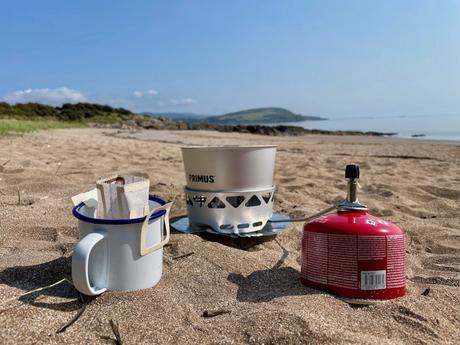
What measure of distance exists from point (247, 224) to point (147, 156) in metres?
4.32

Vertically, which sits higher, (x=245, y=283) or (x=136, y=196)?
(x=136, y=196)

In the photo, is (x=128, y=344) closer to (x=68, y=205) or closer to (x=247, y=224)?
(x=247, y=224)

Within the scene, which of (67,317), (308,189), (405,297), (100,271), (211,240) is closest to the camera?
(67,317)

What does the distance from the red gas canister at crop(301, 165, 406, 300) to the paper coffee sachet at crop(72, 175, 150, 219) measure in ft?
2.31

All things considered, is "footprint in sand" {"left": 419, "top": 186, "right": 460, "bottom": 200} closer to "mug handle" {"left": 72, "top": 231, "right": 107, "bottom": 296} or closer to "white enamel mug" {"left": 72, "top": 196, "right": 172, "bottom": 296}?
"white enamel mug" {"left": 72, "top": 196, "right": 172, "bottom": 296}

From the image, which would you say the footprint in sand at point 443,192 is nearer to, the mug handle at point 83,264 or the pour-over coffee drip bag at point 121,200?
the pour-over coffee drip bag at point 121,200

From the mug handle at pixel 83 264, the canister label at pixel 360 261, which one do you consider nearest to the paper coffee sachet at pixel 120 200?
the mug handle at pixel 83 264

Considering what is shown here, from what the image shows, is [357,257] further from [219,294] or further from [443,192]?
[443,192]

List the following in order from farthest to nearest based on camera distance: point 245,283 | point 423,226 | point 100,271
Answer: point 423,226
point 245,283
point 100,271

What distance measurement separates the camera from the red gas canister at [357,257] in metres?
1.67

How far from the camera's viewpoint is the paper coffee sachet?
5.69ft

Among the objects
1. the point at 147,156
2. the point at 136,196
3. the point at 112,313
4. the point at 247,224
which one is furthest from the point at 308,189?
the point at 147,156

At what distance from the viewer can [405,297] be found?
1722 mm

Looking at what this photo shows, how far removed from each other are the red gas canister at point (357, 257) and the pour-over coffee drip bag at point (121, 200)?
2.31 feet
